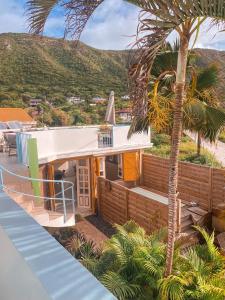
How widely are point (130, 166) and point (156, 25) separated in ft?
38.6

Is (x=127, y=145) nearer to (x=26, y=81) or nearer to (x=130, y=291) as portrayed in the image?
(x=130, y=291)

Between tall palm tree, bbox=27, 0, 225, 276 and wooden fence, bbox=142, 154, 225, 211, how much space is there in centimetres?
715

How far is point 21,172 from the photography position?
8695mm

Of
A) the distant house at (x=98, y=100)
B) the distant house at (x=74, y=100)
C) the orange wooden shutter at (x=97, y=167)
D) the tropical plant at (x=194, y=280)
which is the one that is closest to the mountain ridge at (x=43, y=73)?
the distant house at (x=74, y=100)

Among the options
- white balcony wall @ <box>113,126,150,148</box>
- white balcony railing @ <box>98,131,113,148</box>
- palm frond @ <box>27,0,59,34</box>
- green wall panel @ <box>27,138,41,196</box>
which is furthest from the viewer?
white balcony wall @ <box>113,126,150,148</box>

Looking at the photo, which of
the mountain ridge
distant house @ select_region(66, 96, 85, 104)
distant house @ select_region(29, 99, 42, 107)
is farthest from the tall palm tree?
distant house @ select_region(66, 96, 85, 104)

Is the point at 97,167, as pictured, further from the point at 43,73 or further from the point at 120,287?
the point at 43,73

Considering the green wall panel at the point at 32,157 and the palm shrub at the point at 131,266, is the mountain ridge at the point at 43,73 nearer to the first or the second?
the green wall panel at the point at 32,157

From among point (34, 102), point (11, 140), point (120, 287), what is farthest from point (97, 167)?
point (34, 102)

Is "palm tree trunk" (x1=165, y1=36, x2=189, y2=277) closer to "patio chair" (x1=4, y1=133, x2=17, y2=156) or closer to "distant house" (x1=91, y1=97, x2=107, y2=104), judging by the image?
"patio chair" (x1=4, y1=133, x2=17, y2=156)

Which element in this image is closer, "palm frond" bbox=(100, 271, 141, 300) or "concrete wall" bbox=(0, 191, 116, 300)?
"concrete wall" bbox=(0, 191, 116, 300)

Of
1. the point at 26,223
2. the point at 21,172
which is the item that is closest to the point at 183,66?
the point at 26,223

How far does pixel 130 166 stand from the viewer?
1459cm

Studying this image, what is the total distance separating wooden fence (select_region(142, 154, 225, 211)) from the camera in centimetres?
1082
